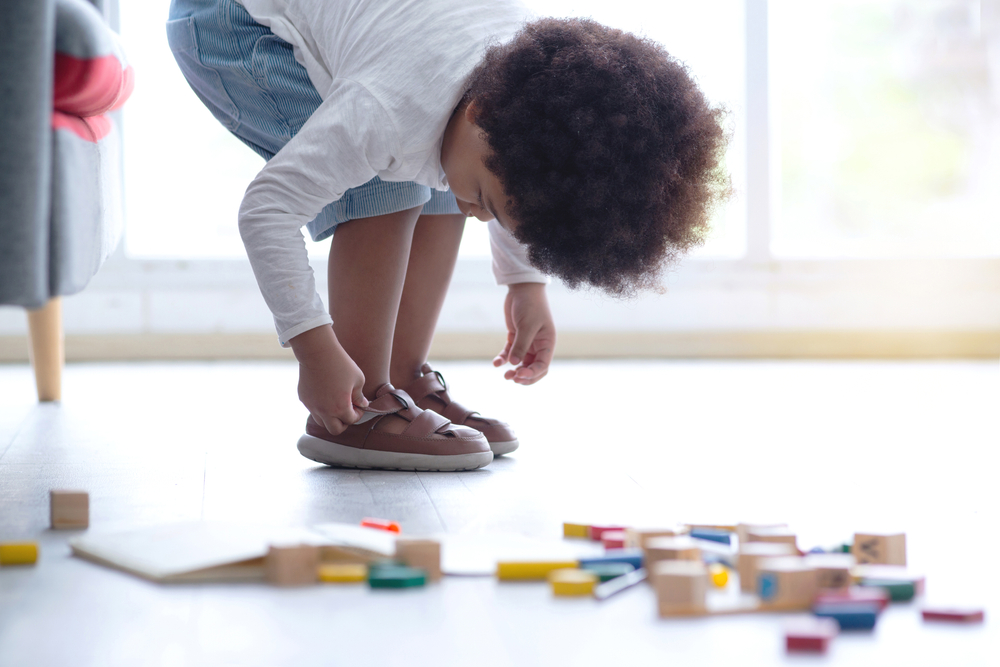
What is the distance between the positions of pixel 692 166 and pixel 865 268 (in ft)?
5.77

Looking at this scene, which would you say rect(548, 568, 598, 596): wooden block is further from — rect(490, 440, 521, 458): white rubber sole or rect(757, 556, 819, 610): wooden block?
rect(490, 440, 521, 458): white rubber sole

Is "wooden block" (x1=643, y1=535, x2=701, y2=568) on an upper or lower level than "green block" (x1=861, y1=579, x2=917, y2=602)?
upper

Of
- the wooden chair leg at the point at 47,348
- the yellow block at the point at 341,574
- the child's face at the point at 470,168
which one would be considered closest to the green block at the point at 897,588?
the yellow block at the point at 341,574

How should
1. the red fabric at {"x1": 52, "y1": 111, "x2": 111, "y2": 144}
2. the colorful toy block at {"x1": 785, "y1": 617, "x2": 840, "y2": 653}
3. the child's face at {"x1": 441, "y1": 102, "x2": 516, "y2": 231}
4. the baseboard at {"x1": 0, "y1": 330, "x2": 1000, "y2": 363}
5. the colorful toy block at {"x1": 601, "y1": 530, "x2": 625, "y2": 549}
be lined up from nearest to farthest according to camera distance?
the colorful toy block at {"x1": 785, "y1": 617, "x2": 840, "y2": 653}
the colorful toy block at {"x1": 601, "y1": 530, "x2": 625, "y2": 549}
the red fabric at {"x1": 52, "y1": 111, "x2": 111, "y2": 144}
the child's face at {"x1": 441, "y1": 102, "x2": 516, "y2": 231}
the baseboard at {"x1": 0, "y1": 330, "x2": 1000, "y2": 363}

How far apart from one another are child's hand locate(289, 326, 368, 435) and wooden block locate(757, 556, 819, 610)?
0.47 m

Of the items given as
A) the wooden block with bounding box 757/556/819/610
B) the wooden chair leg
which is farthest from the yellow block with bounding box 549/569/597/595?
the wooden chair leg

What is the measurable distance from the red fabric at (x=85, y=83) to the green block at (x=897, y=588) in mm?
744

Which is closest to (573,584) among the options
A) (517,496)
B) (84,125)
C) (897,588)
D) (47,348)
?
(897,588)

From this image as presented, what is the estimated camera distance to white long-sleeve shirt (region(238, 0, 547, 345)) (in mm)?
950

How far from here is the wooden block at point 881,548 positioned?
69 centimetres

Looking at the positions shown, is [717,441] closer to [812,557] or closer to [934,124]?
[812,557]

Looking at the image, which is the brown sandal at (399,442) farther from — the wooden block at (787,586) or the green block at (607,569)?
the wooden block at (787,586)

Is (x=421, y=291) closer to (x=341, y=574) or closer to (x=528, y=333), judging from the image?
(x=528, y=333)

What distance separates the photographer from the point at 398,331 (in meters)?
1.23
